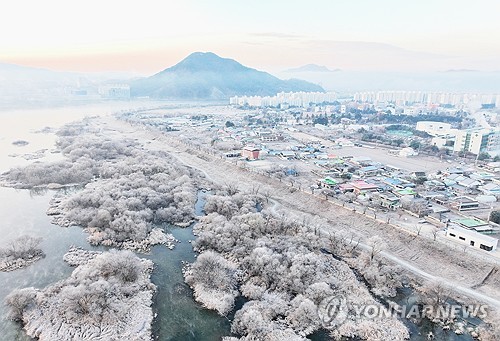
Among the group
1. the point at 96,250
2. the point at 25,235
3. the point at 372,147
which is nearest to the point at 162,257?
the point at 96,250

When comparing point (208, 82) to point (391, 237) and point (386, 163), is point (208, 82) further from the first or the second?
point (391, 237)

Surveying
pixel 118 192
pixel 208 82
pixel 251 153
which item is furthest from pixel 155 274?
pixel 208 82

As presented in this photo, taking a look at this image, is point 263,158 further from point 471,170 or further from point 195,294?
point 195,294

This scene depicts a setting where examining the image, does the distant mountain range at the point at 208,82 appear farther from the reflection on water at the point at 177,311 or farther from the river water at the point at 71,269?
the reflection on water at the point at 177,311

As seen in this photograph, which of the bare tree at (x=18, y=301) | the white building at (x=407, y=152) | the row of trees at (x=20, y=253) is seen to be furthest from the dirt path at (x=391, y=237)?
the white building at (x=407, y=152)

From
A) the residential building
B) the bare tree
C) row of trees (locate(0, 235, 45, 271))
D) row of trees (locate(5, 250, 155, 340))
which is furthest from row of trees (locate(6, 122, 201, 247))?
the residential building

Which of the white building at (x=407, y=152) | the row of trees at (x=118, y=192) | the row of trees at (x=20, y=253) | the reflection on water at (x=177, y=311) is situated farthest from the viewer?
the white building at (x=407, y=152)
